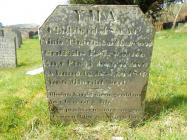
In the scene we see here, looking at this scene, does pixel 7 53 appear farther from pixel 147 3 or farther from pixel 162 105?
pixel 147 3

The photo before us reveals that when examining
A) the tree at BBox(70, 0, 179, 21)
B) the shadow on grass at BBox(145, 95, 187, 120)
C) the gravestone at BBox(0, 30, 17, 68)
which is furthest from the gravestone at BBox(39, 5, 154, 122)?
the tree at BBox(70, 0, 179, 21)

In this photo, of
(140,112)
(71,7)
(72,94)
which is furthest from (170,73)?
(71,7)

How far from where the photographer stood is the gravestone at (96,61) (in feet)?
15.7

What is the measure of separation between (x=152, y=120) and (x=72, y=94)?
1.26 metres

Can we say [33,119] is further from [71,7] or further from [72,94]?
[71,7]

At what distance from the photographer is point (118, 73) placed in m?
5.09

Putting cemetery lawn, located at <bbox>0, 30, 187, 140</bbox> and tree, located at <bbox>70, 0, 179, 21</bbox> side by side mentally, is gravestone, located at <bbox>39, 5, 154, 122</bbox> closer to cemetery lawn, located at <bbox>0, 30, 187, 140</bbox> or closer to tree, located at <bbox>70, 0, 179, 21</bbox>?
cemetery lawn, located at <bbox>0, 30, 187, 140</bbox>

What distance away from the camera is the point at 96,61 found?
5.01m

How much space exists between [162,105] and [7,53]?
10494 millimetres

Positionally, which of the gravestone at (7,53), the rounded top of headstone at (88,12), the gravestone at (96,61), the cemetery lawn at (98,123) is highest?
the rounded top of headstone at (88,12)

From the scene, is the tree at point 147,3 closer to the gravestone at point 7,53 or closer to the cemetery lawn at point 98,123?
the gravestone at point 7,53

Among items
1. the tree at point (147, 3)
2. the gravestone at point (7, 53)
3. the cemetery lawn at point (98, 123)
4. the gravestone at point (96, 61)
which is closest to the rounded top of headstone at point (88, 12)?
the gravestone at point (96, 61)

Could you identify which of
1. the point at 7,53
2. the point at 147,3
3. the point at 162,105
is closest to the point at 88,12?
the point at 162,105

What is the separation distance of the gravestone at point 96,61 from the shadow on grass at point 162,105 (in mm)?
250
